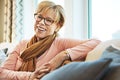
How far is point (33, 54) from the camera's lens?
1810 mm

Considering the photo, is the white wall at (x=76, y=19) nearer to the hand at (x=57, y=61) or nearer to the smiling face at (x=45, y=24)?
the smiling face at (x=45, y=24)

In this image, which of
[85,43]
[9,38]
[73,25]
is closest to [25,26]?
[9,38]

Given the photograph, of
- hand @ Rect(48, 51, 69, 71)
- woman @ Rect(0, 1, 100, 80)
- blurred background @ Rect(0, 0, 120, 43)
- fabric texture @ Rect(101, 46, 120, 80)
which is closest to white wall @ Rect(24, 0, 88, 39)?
blurred background @ Rect(0, 0, 120, 43)

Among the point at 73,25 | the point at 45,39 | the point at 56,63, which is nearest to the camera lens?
the point at 56,63

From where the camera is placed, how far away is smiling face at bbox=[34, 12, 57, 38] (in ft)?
6.10

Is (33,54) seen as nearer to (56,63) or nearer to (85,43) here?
(56,63)

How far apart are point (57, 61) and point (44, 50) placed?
0.22m

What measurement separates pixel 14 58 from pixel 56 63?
0.44 meters

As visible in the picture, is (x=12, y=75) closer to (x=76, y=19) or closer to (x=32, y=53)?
(x=32, y=53)

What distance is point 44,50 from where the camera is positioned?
1802 mm

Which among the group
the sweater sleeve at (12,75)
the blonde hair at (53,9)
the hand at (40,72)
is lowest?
the sweater sleeve at (12,75)

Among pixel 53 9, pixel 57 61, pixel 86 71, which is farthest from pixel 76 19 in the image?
pixel 86 71

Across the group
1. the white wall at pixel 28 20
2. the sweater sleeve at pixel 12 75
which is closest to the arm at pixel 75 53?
the sweater sleeve at pixel 12 75

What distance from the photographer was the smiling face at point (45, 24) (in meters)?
1.86
